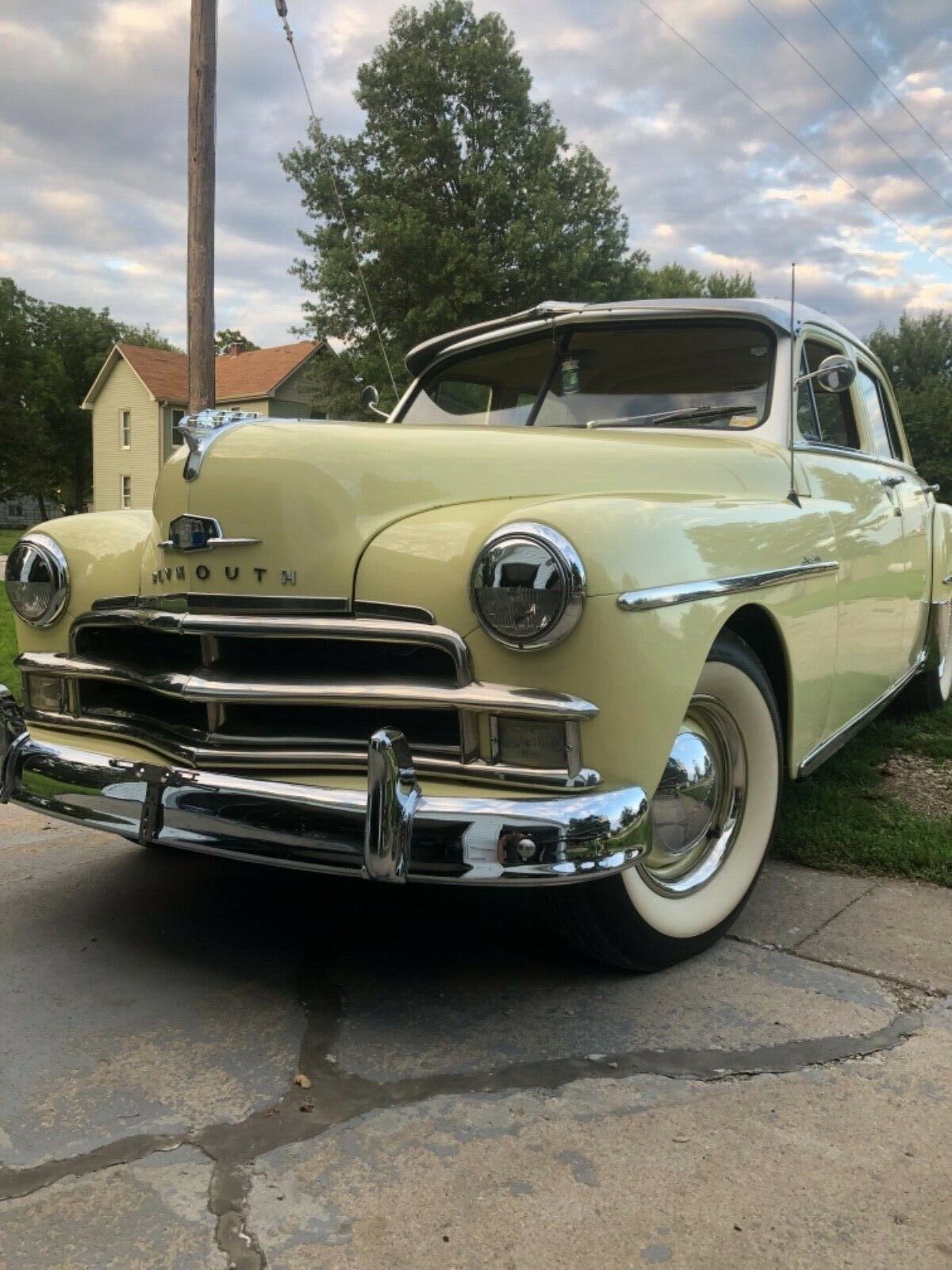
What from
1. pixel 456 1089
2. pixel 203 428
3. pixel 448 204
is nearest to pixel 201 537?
pixel 203 428

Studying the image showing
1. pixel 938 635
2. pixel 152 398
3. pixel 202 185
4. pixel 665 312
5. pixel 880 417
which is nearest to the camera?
pixel 665 312

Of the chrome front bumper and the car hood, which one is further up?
the car hood

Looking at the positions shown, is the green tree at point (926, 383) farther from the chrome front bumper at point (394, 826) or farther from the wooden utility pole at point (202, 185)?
the chrome front bumper at point (394, 826)

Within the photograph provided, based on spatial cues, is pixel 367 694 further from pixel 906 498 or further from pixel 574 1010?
pixel 906 498

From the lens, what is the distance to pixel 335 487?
7.41 ft

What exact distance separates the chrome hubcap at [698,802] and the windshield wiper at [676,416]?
110cm

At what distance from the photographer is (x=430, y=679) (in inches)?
80.0

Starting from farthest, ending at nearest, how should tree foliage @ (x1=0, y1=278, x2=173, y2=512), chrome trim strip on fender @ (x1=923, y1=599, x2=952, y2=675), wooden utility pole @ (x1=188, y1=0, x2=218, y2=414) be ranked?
tree foliage @ (x1=0, y1=278, x2=173, y2=512) → wooden utility pole @ (x1=188, y1=0, x2=218, y2=414) → chrome trim strip on fender @ (x1=923, y1=599, x2=952, y2=675)

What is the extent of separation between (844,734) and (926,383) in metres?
41.3

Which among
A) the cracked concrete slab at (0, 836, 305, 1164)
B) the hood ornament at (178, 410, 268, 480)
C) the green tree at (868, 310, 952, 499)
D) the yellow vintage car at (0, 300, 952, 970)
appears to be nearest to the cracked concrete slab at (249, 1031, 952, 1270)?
the cracked concrete slab at (0, 836, 305, 1164)

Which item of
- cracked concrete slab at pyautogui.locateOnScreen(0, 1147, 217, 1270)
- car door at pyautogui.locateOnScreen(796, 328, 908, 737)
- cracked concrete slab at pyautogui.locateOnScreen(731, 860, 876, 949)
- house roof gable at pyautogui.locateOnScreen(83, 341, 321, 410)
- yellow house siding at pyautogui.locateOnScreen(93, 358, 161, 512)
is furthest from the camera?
yellow house siding at pyautogui.locateOnScreen(93, 358, 161, 512)

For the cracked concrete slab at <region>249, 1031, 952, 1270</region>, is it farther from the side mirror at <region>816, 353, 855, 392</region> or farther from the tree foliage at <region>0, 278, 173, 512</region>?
the tree foliage at <region>0, 278, 173, 512</region>

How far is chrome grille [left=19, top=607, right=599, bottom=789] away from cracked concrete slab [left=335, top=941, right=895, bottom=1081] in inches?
22.3

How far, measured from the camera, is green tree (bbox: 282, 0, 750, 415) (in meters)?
20.3
